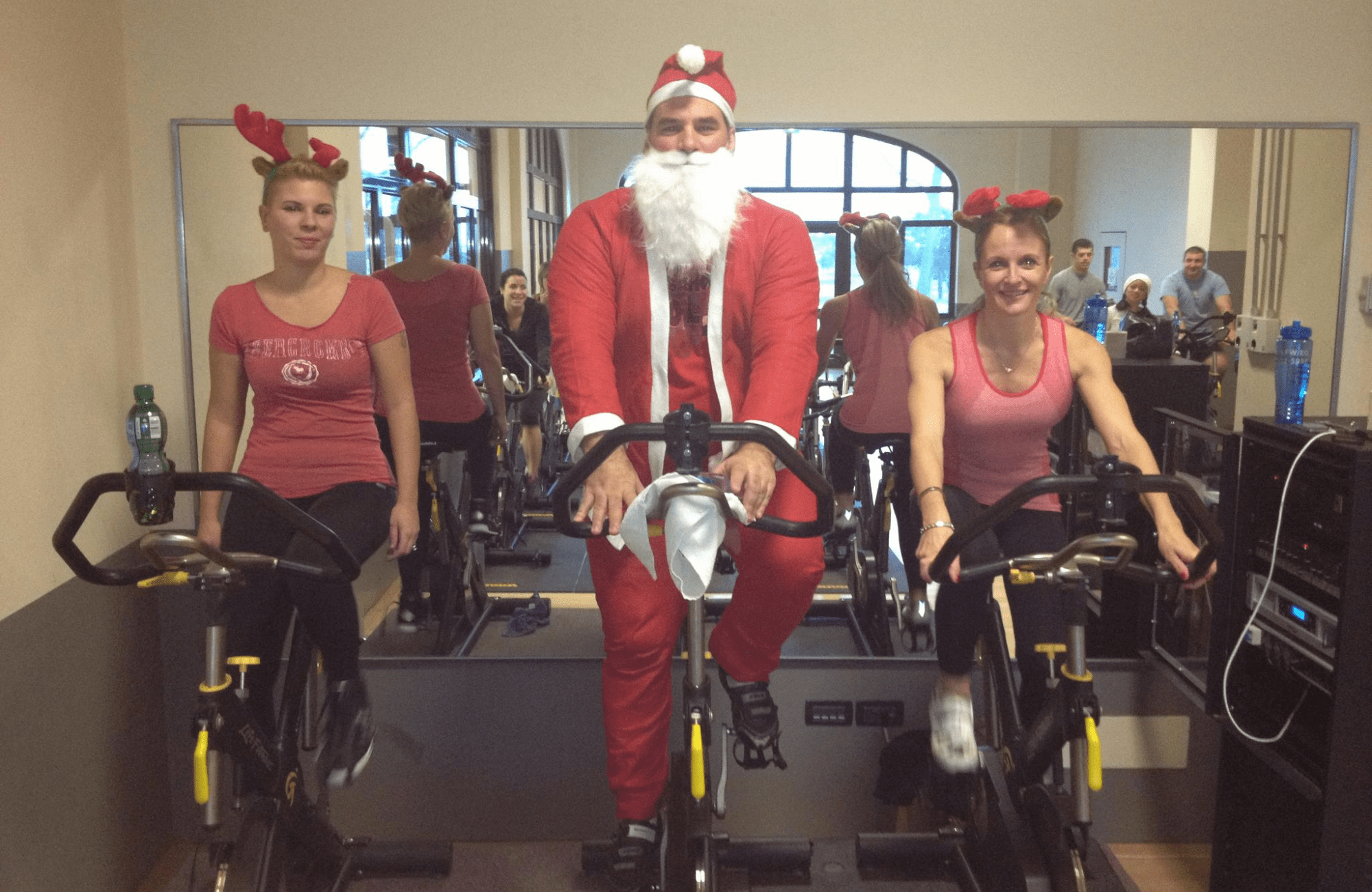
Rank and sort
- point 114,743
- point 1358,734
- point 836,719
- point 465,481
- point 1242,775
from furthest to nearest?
point 465,481, point 836,719, point 114,743, point 1242,775, point 1358,734

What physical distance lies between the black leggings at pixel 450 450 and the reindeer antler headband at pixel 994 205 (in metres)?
1.34

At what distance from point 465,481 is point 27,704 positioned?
120cm

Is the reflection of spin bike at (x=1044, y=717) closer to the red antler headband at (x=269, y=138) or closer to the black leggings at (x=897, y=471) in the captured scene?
the black leggings at (x=897, y=471)

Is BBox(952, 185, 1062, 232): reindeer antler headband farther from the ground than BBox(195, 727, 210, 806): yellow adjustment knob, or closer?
farther from the ground

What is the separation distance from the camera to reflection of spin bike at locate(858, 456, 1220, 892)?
1.82m

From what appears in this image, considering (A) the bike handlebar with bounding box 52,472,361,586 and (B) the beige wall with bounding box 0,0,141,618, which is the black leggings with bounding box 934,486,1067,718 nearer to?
(A) the bike handlebar with bounding box 52,472,361,586

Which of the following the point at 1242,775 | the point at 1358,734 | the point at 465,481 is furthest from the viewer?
the point at 465,481

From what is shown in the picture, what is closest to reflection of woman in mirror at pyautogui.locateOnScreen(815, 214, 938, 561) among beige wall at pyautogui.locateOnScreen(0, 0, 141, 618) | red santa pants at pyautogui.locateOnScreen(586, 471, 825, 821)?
red santa pants at pyautogui.locateOnScreen(586, 471, 825, 821)

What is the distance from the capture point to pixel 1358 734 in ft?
6.75

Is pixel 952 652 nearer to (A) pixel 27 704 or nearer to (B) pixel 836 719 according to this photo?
(B) pixel 836 719

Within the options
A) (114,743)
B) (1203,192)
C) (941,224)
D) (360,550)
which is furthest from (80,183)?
(1203,192)

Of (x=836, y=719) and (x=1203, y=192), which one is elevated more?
(x=1203, y=192)

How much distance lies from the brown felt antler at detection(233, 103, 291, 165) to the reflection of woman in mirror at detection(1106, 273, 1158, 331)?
205 cm

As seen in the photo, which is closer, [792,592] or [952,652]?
[792,592]
